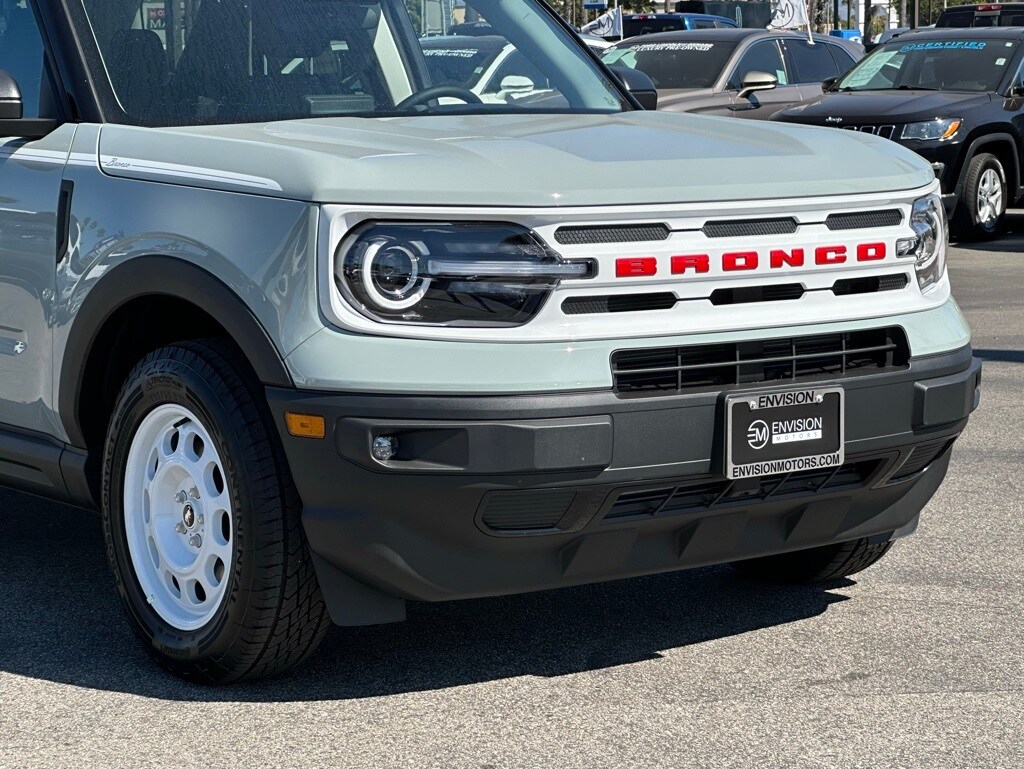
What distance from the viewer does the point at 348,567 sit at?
3.52 meters

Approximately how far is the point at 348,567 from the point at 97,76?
1.59m

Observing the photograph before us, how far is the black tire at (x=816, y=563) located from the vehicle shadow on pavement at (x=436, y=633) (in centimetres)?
4

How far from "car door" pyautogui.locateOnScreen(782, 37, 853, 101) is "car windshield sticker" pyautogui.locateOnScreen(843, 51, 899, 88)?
1.84m

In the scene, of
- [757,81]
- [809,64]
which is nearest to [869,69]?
[809,64]

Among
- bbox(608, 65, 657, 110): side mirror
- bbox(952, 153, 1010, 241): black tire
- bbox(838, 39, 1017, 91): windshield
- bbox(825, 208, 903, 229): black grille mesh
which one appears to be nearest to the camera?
bbox(825, 208, 903, 229): black grille mesh

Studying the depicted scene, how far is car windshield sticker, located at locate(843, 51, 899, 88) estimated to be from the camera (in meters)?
14.7

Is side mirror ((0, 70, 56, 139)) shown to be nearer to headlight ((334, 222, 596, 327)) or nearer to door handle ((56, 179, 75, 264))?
door handle ((56, 179, 75, 264))

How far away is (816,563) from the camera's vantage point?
457 centimetres

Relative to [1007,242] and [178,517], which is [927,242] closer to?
[178,517]

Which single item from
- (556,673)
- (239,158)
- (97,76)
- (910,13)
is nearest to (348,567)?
(556,673)

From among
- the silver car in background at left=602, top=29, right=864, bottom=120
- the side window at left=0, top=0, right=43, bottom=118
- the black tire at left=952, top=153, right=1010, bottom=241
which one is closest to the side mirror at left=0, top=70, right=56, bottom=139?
the side window at left=0, top=0, right=43, bottom=118

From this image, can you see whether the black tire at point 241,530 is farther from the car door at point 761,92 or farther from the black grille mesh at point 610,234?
the car door at point 761,92

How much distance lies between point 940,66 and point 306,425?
1222cm

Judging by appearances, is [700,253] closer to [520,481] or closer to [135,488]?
[520,481]
